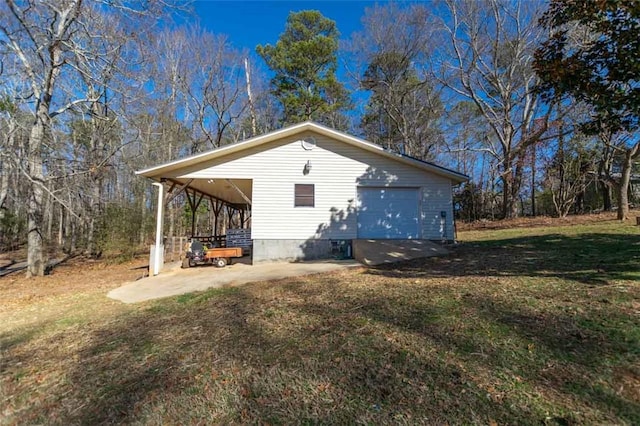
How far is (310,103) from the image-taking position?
1959cm

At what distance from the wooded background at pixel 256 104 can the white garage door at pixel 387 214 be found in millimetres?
5050

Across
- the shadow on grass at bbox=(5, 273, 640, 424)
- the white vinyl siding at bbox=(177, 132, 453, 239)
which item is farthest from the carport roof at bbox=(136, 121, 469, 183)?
the shadow on grass at bbox=(5, 273, 640, 424)

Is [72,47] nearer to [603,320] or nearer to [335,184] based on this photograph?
[335,184]

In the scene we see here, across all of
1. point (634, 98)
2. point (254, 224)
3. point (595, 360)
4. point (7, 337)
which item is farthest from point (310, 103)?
point (595, 360)

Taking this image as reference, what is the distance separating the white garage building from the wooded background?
376 centimetres

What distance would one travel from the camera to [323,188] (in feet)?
34.3

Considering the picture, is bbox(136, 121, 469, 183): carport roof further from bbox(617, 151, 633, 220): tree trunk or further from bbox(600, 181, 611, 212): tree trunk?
bbox(600, 181, 611, 212): tree trunk

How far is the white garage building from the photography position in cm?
1022

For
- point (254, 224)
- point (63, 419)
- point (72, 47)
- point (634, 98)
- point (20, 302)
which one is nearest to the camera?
point (63, 419)

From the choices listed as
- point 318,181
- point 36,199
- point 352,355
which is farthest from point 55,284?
point 352,355

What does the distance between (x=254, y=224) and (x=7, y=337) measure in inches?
242

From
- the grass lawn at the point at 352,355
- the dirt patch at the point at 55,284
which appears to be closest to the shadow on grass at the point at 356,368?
the grass lawn at the point at 352,355

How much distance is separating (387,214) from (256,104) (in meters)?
14.8

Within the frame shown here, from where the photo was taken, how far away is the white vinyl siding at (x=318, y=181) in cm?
1027
